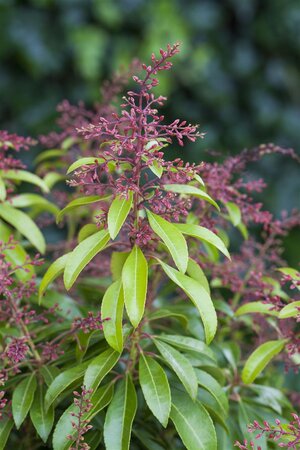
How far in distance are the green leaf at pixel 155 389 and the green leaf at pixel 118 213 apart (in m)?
0.29

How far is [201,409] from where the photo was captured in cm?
126

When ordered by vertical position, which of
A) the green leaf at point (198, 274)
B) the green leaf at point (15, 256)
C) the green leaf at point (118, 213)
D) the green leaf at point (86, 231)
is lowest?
the green leaf at point (198, 274)

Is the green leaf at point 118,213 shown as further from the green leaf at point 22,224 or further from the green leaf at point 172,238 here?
the green leaf at point 22,224

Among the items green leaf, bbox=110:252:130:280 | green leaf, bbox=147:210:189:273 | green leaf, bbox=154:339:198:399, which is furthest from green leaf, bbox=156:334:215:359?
green leaf, bbox=147:210:189:273

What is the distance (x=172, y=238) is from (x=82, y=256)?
16cm

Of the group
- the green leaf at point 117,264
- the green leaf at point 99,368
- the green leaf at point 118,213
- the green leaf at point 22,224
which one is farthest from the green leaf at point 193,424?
the green leaf at point 22,224

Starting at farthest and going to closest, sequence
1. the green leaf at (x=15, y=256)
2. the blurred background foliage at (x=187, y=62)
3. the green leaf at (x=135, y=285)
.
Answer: the blurred background foliage at (x=187, y=62) → the green leaf at (x=15, y=256) → the green leaf at (x=135, y=285)

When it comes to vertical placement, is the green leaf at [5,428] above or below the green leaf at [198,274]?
below

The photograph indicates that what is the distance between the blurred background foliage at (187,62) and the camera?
156 inches

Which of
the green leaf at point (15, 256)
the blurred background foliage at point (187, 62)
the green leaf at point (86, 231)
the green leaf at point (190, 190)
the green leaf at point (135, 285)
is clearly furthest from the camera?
the blurred background foliage at point (187, 62)

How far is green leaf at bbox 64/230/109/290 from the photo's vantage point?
1176 millimetres

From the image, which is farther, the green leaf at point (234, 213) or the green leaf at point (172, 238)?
the green leaf at point (234, 213)

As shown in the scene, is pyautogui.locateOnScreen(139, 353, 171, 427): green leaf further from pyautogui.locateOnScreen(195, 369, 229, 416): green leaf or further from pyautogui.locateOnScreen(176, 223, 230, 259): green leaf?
pyautogui.locateOnScreen(176, 223, 230, 259): green leaf

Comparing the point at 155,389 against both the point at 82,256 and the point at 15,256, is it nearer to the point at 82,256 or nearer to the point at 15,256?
the point at 82,256
